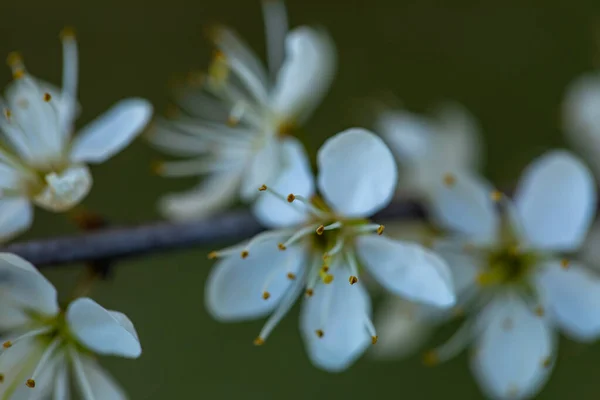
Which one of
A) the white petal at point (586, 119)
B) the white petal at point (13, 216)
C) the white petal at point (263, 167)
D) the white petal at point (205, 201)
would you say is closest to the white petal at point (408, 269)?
the white petal at point (263, 167)

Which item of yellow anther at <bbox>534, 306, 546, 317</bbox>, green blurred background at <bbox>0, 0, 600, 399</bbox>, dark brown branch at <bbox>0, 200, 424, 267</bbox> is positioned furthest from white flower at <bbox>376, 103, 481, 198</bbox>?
green blurred background at <bbox>0, 0, 600, 399</bbox>

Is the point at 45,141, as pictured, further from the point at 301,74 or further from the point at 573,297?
the point at 573,297

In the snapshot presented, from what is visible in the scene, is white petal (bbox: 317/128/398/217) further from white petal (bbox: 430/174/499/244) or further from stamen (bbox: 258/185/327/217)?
Answer: white petal (bbox: 430/174/499/244)

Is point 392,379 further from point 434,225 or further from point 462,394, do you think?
point 434,225

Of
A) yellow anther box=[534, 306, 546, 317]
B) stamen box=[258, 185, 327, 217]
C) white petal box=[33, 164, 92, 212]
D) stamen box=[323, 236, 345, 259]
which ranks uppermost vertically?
white petal box=[33, 164, 92, 212]

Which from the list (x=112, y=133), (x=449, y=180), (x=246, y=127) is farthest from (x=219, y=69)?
(x=449, y=180)

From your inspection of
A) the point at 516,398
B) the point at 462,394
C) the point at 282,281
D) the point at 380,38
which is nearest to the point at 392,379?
the point at 462,394
